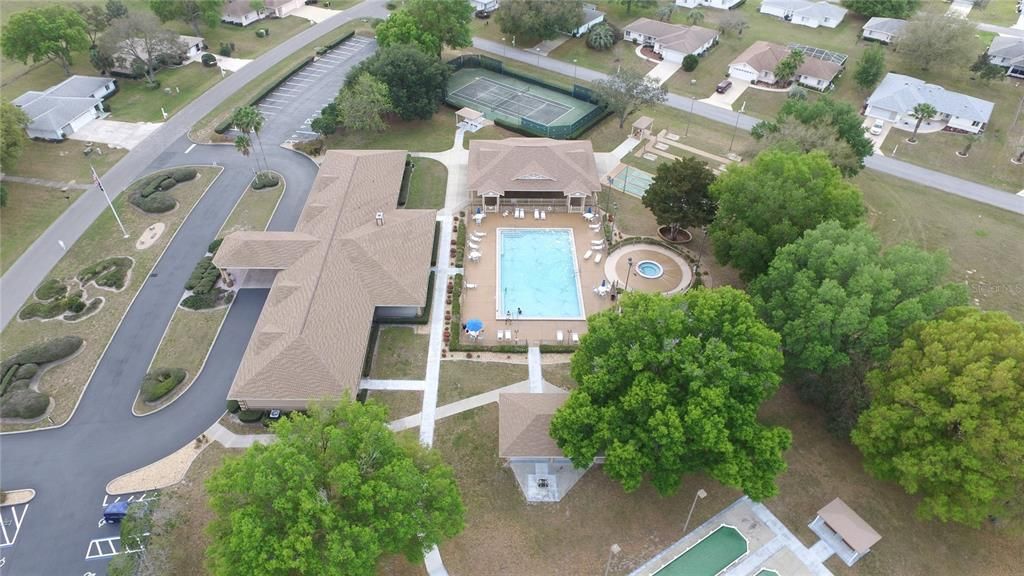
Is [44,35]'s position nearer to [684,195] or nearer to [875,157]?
[684,195]

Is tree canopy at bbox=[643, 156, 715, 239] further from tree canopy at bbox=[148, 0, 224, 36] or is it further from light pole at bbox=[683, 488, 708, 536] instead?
tree canopy at bbox=[148, 0, 224, 36]

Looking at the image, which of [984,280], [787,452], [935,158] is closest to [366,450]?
[787,452]

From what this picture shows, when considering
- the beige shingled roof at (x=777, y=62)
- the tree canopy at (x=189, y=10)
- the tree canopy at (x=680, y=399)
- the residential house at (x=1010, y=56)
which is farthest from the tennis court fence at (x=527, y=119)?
the residential house at (x=1010, y=56)

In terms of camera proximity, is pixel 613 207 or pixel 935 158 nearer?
pixel 613 207

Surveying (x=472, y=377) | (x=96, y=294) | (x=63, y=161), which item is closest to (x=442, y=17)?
(x=63, y=161)

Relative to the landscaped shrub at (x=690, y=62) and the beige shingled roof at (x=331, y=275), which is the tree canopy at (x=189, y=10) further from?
the landscaped shrub at (x=690, y=62)

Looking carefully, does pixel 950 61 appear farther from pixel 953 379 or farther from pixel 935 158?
pixel 953 379
